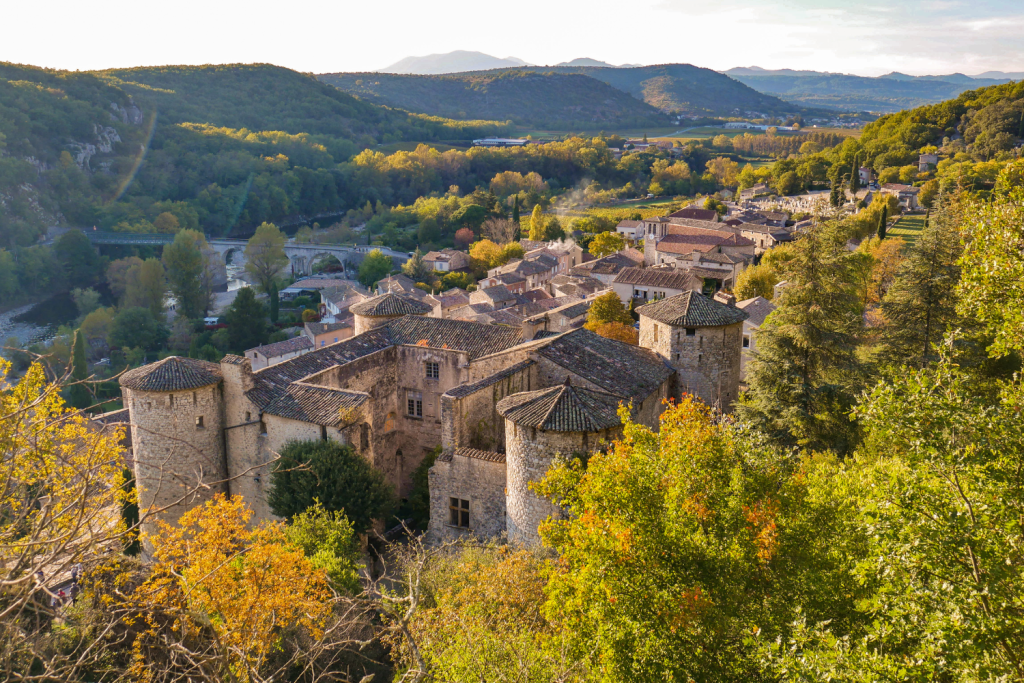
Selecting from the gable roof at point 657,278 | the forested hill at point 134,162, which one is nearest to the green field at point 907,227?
the gable roof at point 657,278

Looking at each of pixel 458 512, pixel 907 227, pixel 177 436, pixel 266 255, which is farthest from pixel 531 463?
pixel 266 255

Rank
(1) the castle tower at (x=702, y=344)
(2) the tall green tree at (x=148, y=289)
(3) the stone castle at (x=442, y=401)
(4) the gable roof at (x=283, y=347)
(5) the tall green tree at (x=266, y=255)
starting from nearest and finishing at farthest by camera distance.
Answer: (3) the stone castle at (x=442, y=401)
(1) the castle tower at (x=702, y=344)
(4) the gable roof at (x=283, y=347)
(2) the tall green tree at (x=148, y=289)
(5) the tall green tree at (x=266, y=255)

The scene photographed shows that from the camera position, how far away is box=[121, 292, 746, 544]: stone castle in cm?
1948

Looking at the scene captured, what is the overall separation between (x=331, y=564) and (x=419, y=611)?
12.7ft

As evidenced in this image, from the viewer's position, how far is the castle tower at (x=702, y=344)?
2769 cm

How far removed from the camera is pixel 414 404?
28797mm

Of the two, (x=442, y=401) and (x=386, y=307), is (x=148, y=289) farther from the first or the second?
(x=442, y=401)

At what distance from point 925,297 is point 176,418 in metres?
26.2

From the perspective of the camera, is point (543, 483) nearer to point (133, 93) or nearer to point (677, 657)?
point (677, 657)

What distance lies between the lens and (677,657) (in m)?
11.5

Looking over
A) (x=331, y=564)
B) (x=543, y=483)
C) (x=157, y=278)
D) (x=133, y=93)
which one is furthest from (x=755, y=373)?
(x=133, y=93)

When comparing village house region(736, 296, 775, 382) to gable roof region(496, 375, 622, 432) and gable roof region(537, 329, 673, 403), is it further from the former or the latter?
gable roof region(496, 375, 622, 432)

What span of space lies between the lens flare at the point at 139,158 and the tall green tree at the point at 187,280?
167ft

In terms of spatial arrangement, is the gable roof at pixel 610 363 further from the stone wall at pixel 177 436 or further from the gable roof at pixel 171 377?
the stone wall at pixel 177 436
